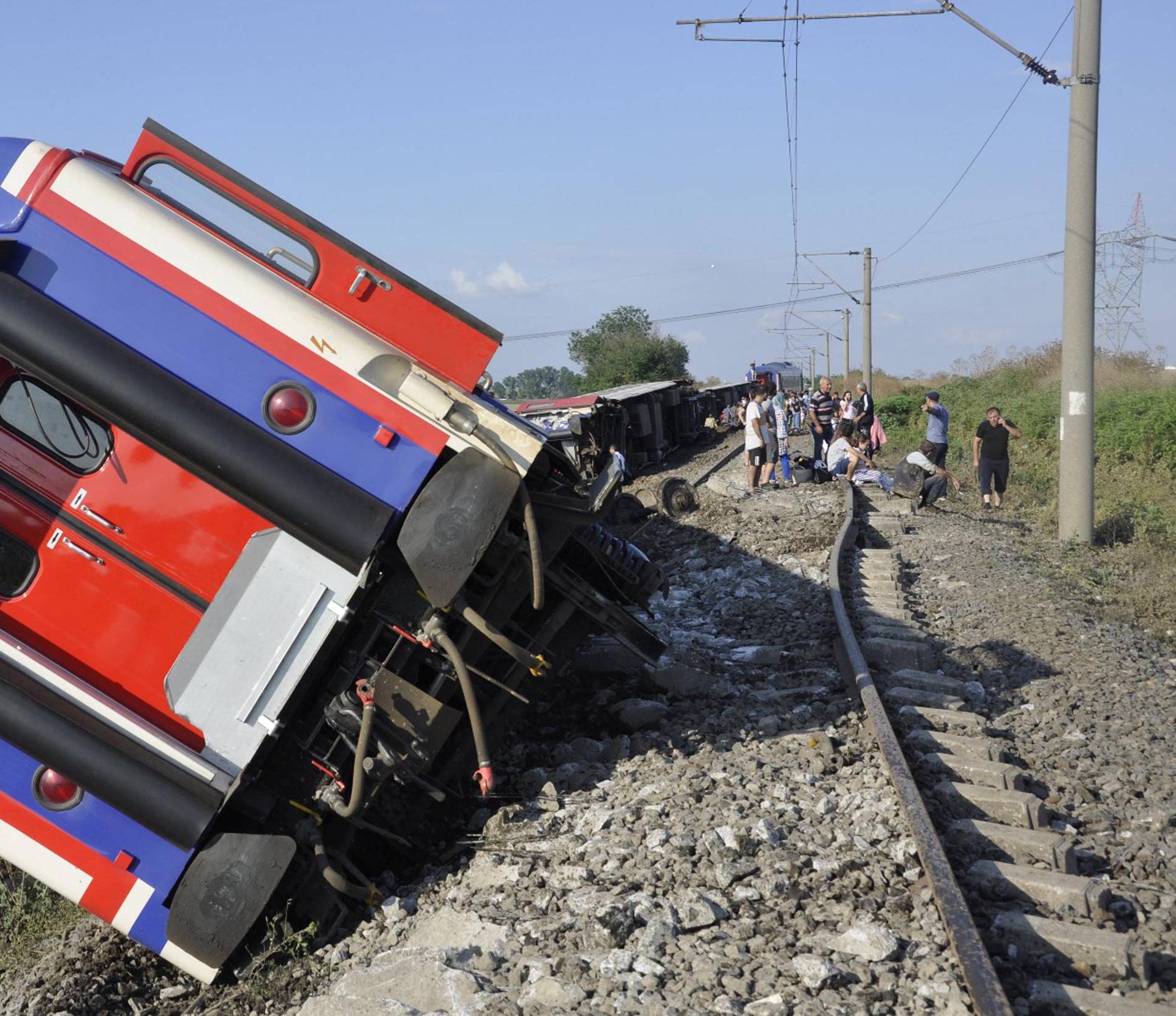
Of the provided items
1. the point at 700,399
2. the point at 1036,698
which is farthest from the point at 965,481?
the point at 700,399

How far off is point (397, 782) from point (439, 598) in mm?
995

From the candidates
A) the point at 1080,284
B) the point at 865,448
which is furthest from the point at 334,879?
the point at 865,448

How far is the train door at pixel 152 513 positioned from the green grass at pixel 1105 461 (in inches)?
284

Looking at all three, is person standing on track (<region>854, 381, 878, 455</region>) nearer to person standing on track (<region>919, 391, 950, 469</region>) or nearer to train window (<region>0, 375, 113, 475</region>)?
person standing on track (<region>919, 391, 950, 469</region>)

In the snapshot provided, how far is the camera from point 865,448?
56.2 ft

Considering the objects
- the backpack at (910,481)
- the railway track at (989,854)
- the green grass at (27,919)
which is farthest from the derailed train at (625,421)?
the green grass at (27,919)

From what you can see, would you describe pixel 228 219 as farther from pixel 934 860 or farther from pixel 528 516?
pixel 934 860

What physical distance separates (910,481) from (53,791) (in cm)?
1228

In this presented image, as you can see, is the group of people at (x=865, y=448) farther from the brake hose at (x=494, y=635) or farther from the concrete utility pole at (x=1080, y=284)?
the brake hose at (x=494, y=635)

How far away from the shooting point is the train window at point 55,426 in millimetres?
→ 4820

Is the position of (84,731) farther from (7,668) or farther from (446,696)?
(446,696)

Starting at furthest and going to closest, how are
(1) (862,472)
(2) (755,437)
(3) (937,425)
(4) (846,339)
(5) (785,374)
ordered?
(5) (785,374), (4) (846,339), (2) (755,437), (1) (862,472), (3) (937,425)

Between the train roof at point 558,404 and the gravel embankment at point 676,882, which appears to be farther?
the train roof at point 558,404

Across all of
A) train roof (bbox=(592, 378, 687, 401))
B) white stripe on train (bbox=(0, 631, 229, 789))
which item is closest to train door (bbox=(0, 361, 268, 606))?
white stripe on train (bbox=(0, 631, 229, 789))
